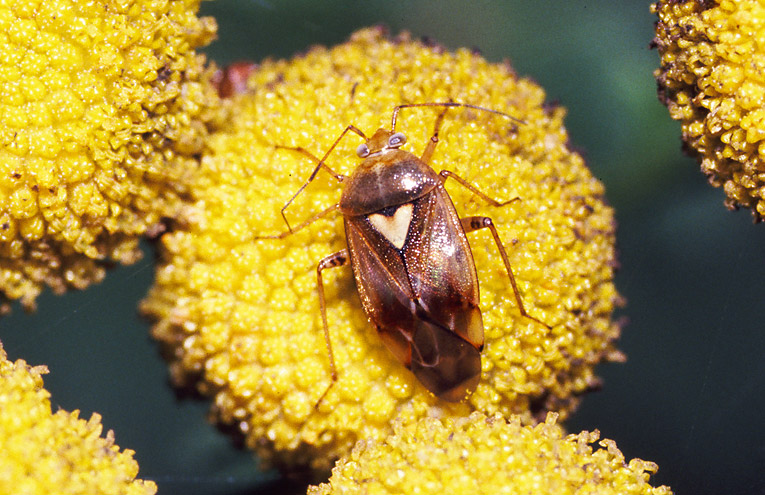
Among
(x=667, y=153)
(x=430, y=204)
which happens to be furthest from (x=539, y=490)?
(x=667, y=153)

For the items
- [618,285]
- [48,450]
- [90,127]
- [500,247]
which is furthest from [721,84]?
[48,450]

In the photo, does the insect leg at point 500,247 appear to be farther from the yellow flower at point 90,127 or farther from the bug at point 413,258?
the yellow flower at point 90,127

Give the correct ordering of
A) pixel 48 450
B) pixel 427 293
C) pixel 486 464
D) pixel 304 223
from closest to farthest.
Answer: pixel 48 450 → pixel 486 464 → pixel 427 293 → pixel 304 223

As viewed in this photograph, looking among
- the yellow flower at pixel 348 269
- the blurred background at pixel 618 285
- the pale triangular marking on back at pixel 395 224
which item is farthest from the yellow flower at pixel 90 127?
the pale triangular marking on back at pixel 395 224

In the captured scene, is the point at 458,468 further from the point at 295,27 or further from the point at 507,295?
the point at 295,27

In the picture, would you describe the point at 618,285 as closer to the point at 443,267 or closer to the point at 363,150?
the point at 443,267
